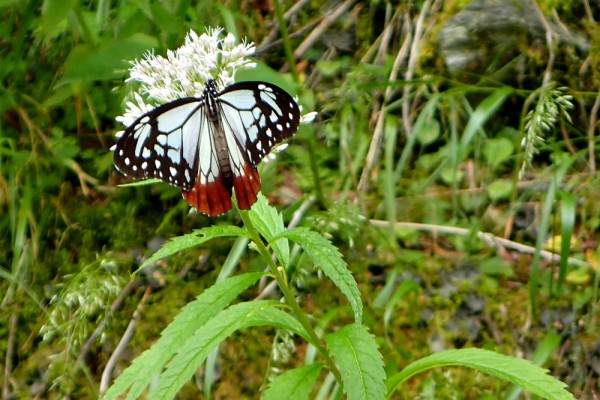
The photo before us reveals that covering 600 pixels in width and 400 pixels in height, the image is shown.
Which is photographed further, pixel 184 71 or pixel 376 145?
pixel 376 145

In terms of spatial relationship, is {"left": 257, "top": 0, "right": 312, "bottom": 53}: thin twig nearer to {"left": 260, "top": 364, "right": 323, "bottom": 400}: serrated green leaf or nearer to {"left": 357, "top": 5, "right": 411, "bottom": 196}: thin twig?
{"left": 357, "top": 5, "right": 411, "bottom": 196}: thin twig

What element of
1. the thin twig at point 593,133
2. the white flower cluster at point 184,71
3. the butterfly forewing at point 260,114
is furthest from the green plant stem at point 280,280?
the thin twig at point 593,133

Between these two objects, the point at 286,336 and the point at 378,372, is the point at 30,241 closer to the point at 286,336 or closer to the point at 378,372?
the point at 286,336

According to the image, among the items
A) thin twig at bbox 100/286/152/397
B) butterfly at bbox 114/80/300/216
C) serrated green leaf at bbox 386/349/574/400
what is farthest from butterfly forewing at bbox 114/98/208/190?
thin twig at bbox 100/286/152/397

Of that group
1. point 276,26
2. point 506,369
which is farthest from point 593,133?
point 506,369

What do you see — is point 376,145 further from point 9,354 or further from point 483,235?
point 9,354
